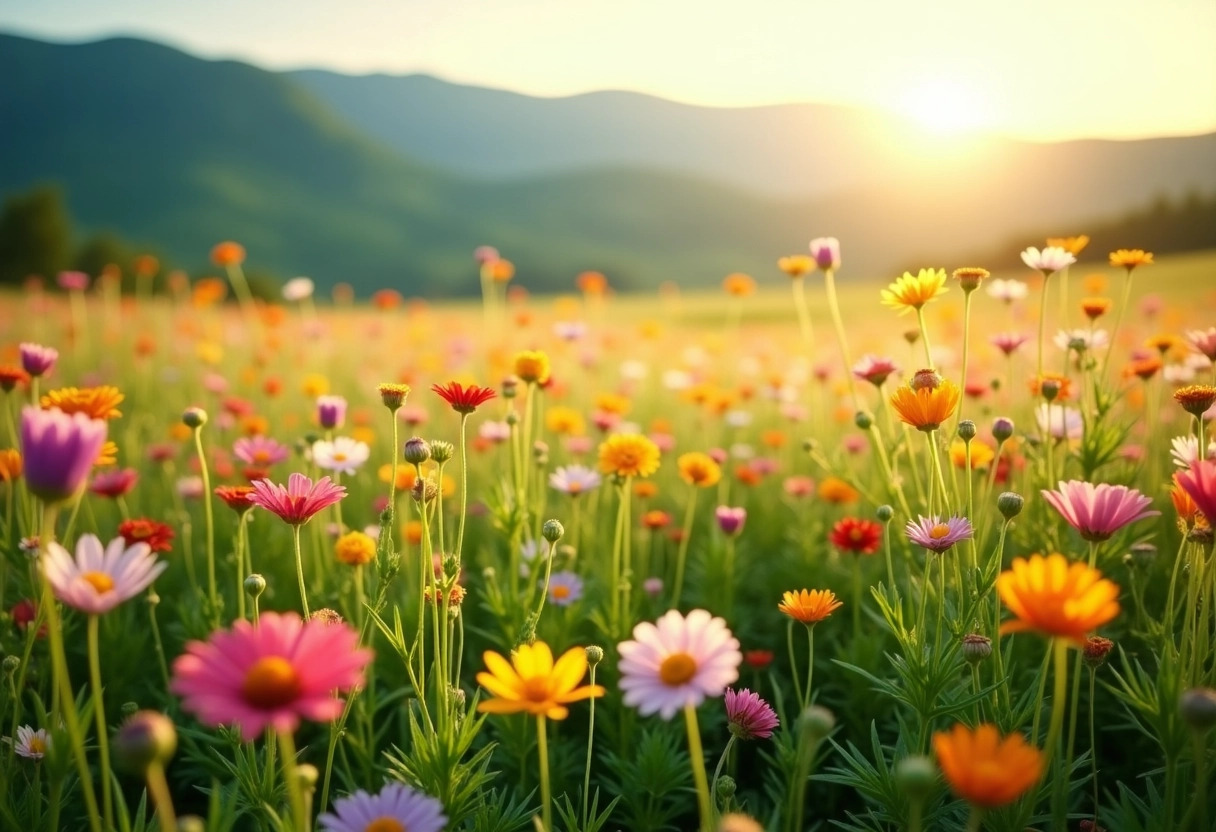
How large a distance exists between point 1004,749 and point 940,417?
27.2 inches

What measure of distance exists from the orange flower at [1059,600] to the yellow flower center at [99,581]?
94cm

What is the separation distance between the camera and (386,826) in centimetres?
85

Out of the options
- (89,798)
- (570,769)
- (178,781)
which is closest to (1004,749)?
(89,798)

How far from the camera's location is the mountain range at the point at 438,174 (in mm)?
29906

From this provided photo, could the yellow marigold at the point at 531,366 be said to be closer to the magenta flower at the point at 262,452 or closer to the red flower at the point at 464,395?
the red flower at the point at 464,395

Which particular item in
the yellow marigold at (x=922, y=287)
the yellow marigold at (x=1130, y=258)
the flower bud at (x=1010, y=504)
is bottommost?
the flower bud at (x=1010, y=504)

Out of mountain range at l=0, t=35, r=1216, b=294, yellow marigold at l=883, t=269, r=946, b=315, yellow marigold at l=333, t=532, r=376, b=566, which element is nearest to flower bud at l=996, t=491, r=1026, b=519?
yellow marigold at l=883, t=269, r=946, b=315

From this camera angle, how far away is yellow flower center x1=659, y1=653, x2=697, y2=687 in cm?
81

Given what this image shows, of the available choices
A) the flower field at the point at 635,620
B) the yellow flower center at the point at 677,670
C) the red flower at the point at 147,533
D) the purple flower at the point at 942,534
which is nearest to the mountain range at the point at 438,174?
the flower field at the point at 635,620

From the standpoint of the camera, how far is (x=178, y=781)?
178 centimetres

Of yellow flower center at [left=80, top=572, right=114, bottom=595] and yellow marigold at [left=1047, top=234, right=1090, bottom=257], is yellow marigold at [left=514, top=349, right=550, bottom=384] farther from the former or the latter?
yellow marigold at [left=1047, top=234, right=1090, bottom=257]

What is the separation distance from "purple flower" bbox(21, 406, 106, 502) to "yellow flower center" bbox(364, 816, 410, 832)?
470 mm

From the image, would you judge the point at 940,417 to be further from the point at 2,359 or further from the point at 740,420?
the point at 2,359

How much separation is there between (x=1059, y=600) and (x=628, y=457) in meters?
1.02
